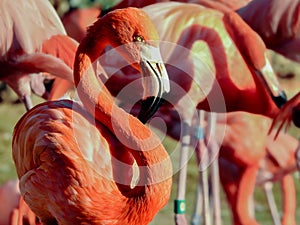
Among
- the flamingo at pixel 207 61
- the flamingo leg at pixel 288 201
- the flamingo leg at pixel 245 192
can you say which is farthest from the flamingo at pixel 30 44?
the flamingo leg at pixel 288 201

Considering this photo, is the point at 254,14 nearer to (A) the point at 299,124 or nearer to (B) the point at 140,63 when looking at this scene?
(A) the point at 299,124

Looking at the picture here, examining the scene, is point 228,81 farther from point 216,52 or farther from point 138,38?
point 138,38

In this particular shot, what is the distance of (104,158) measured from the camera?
118 inches

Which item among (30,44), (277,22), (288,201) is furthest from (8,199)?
(288,201)

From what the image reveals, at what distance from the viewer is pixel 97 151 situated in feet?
9.82

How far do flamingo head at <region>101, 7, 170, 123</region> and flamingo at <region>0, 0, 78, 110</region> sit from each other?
0.71 meters

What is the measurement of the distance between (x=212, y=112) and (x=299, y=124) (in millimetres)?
352

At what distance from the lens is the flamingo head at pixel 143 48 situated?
9.66 feet

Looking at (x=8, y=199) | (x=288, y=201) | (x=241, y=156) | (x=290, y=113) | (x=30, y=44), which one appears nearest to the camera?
(x=30, y=44)

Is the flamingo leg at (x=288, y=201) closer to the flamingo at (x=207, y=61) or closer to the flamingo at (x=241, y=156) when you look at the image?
the flamingo at (x=241, y=156)

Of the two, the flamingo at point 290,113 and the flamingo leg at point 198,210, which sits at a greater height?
the flamingo at point 290,113

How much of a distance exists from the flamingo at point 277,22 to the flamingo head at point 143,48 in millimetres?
1018

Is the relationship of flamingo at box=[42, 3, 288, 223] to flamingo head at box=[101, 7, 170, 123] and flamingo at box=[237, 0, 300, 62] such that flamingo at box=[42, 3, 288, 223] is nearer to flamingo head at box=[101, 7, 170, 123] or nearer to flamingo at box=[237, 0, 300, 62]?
flamingo at box=[237, 0, 300, 62]

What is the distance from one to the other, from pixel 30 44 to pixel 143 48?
83cm
